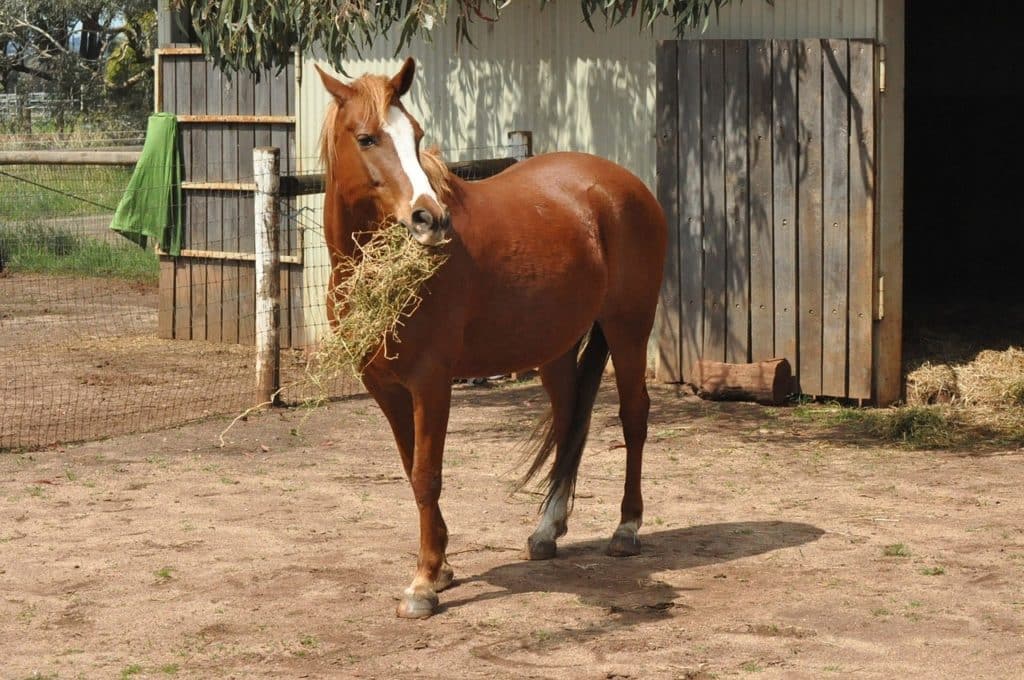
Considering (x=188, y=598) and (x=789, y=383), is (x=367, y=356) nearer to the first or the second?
(x=188, y=598)

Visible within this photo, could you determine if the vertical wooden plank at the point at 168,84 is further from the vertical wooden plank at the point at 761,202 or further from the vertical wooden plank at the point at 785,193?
the vertical wooden plank at the point at 785,193

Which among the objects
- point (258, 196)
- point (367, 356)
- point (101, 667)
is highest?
point (258, 196)

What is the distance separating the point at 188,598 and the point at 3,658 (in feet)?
2.45

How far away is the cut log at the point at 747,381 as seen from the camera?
28.7ft

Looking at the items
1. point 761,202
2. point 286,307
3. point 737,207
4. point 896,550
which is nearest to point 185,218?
point 286,307

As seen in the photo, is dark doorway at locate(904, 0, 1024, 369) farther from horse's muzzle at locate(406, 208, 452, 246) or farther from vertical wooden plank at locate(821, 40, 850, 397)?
horse's muzzle at locate(406, 208, 452, 246)

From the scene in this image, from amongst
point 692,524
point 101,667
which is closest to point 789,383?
point 692,524

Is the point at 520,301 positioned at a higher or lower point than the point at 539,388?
higher

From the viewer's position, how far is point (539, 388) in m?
9.55

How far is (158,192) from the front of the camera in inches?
445

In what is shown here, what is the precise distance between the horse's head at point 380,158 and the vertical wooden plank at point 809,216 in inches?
169

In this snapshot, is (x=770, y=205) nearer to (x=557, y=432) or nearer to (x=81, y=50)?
(x=557, y=432)

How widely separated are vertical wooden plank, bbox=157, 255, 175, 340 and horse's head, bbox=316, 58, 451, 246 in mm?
6813

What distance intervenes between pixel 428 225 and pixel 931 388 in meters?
4.95
